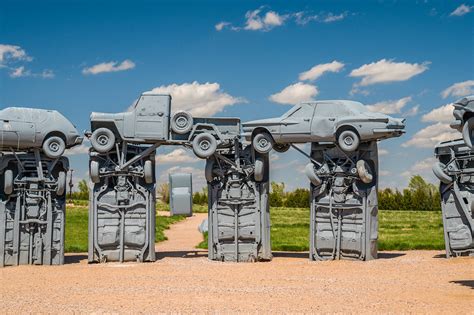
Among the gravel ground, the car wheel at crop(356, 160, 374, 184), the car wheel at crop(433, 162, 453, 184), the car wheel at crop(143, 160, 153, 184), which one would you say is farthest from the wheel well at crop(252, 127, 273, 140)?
the car wheel at crop(433, 162, 453, 184)

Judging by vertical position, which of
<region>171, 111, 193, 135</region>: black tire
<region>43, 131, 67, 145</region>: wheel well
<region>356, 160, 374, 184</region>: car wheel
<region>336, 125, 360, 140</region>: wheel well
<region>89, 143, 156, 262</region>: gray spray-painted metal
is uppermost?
<region>171, 111, 193, 135</region>: black tire

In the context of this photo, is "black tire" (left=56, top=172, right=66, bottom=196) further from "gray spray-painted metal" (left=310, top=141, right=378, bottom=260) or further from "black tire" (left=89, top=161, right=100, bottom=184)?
"gray spray-painted metal" (left=310, top=141, right=378, bottom=260)

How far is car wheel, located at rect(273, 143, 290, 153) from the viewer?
19016mm

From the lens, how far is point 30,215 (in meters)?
18.1

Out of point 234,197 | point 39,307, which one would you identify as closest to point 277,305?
point 39,307

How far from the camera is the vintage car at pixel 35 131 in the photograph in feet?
58.1

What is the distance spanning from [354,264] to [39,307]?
9383mm

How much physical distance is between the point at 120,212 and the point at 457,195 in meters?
10.8

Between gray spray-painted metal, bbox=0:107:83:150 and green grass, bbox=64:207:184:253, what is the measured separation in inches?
244

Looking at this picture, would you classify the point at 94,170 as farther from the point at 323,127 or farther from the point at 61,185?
the point at 323,127

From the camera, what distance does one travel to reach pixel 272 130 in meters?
18.6

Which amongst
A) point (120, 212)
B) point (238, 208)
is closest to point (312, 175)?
point (238, 208)

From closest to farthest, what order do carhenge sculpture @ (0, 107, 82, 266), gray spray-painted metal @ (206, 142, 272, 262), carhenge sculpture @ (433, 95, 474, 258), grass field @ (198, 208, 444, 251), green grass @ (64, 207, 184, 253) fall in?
carhenge sculpture @ (0, 107, 82, 266)
carhenge sculpture @ (433, 95, 474, 258)
gray spray-painted metal @ (206, 142, 272, 262)
grass field @ (198, 208, 444, 251)
green grass @ (64, 207, 184, 253)

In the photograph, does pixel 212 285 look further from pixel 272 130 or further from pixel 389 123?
pixel 389 123
